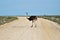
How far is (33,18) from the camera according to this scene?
32.4 meters

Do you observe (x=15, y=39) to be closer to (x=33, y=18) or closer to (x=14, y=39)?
(x=14, y=39)

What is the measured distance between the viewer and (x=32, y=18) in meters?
32.5

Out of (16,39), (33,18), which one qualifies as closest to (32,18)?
(33,18)

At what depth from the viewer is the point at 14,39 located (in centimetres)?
1462

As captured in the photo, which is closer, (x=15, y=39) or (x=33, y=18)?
(x=15, y=39)

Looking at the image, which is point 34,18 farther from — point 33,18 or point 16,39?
point 16,39

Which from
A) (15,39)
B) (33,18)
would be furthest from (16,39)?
(33,18)

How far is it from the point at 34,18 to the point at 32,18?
1.15ft

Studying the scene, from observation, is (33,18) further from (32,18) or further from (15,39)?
(15,39)

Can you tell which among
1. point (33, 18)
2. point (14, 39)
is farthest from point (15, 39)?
point (33, 18)

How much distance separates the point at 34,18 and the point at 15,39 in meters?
18.2

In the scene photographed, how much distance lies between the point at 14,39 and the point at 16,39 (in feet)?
0.49

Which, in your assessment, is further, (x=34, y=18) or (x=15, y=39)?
(x=34, y=18)

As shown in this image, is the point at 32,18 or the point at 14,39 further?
the point at 32,18
